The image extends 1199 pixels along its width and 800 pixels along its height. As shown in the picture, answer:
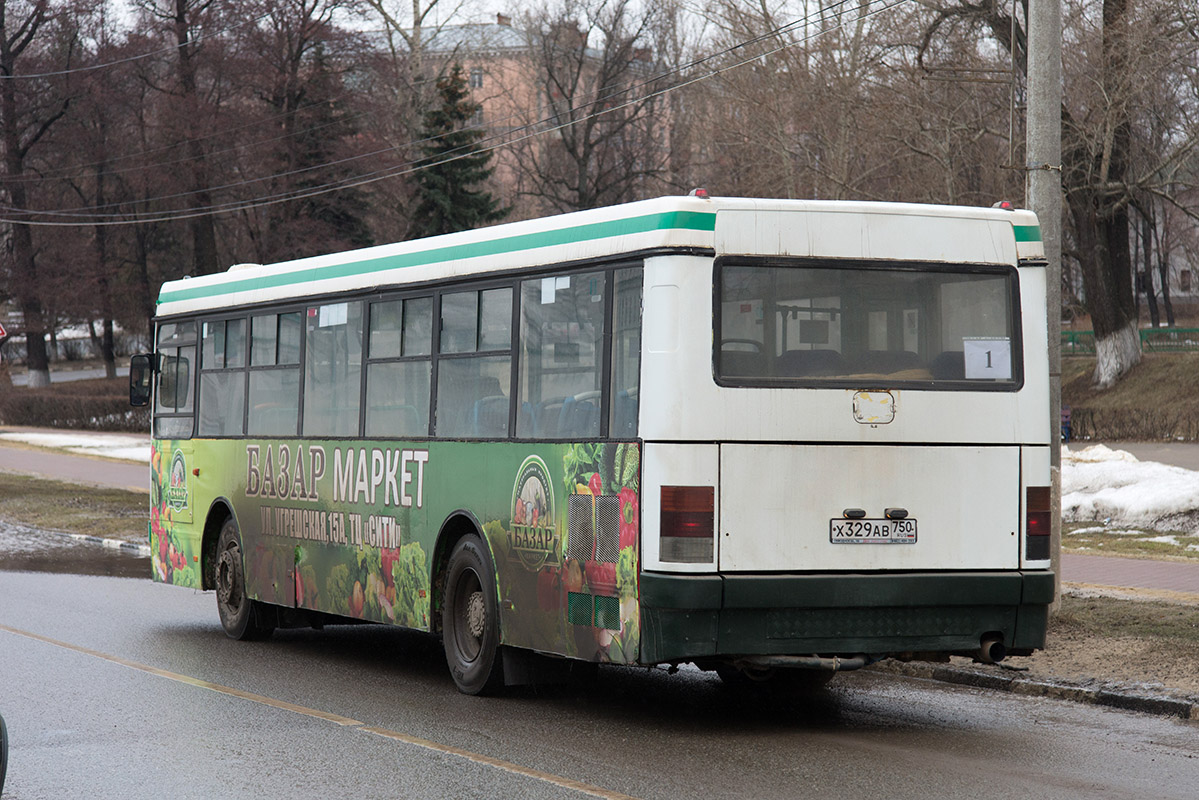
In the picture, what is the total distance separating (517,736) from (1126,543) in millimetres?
10871

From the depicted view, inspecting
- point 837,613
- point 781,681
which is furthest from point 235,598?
point 837,613

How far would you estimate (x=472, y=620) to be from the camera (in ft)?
31.9

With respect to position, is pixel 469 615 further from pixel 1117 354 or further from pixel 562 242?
pixel 1117 354

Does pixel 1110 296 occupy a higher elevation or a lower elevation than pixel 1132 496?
higher

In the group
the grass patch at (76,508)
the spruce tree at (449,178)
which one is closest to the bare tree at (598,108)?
the spruce tree at (449,178)

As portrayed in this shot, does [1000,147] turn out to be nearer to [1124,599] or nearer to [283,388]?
[1124,599]

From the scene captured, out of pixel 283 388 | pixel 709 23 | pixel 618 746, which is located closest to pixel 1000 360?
pixel 618 746

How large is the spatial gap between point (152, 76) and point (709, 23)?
85.9 feet

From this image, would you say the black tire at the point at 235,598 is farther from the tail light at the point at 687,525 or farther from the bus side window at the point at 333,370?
the tail light at the point at 687,525

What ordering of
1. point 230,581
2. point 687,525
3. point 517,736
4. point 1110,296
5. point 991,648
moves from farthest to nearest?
1. point 1110,296
2. point 230,581
3. point 991,648
4. point 517,736
5. point 687,525

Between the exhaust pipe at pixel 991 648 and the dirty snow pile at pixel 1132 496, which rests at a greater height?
the dirty snow pile at pixel 1132 496

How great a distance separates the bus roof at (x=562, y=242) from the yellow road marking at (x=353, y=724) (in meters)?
2.77

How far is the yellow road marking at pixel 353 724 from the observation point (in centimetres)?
697

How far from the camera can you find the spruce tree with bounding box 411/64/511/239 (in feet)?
179
